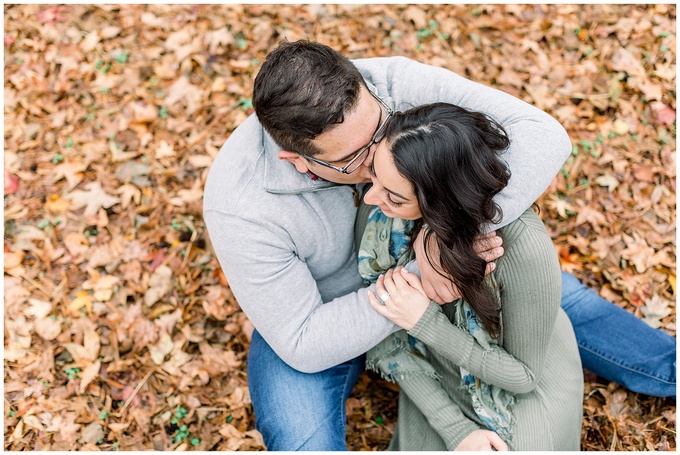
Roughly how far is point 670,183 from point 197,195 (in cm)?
322

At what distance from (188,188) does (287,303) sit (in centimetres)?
178

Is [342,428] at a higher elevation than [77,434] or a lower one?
higher

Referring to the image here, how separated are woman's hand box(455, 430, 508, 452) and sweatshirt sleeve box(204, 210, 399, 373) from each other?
62cm

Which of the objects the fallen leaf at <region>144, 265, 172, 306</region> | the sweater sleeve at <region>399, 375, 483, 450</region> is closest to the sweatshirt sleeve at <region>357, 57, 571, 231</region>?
the sweater sleeve at <region>399, 375, 483, 450</region>

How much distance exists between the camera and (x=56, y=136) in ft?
13.5

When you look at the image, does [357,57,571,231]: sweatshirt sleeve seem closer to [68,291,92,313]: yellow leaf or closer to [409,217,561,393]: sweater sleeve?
[409,217,561,393]: sweater sleeve

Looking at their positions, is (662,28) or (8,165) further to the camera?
(662,28)

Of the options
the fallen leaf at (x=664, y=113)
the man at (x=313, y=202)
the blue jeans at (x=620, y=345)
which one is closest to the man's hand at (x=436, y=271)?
the man at (x=313, y=202)

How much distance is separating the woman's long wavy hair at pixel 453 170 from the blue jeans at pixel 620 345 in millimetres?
1241

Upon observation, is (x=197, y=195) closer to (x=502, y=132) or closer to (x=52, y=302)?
(x=52, y=302)

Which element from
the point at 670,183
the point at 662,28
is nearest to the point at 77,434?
the point at 670,183

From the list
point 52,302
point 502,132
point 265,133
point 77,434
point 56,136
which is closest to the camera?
point 502,132

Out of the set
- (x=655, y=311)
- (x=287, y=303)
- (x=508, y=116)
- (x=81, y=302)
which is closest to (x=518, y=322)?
(x=508, y=116)

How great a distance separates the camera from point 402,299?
2396 mm
